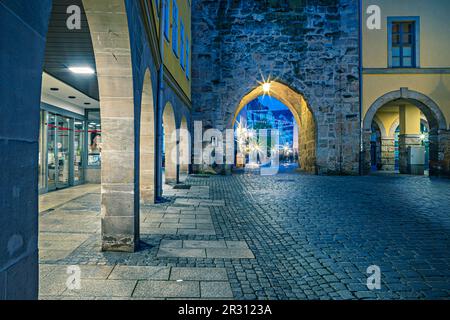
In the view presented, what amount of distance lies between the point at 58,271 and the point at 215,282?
1.59 meters

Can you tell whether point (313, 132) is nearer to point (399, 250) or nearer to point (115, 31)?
point (399, 250)

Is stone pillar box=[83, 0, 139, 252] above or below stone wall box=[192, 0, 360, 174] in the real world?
below

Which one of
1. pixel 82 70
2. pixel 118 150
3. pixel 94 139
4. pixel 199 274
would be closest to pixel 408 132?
pixel 94 139

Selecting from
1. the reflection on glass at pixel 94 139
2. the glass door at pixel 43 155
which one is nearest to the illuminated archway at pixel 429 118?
the reflection on glass at pixel 94 139

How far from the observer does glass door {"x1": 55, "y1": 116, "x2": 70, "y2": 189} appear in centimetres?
1080

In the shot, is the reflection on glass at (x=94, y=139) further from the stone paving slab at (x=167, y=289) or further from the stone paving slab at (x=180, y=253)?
the stone paving slab at (x=167, y=289)

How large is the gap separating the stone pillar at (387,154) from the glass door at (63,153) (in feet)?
63.4

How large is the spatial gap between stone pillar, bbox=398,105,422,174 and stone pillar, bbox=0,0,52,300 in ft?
63.7

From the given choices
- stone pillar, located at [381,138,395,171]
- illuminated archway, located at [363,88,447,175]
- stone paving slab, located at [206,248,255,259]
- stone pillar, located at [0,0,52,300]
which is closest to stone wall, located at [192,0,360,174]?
illuminated archway, located at [363,88,447,175]

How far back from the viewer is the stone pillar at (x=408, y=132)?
17656 millimetres

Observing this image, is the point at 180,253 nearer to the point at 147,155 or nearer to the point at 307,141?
the point at 147,155

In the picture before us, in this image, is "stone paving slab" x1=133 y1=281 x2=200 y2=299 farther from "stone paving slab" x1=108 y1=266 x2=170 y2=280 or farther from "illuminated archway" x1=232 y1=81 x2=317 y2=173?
"illuminated archway" x1=232 y1=81 x2=317 y2=173

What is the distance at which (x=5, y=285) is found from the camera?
1.35 m

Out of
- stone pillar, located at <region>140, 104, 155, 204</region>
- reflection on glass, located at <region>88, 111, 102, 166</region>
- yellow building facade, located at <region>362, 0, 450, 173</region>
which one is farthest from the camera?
yellow building facade, located at <region>362, 0, 450, 173</region>
